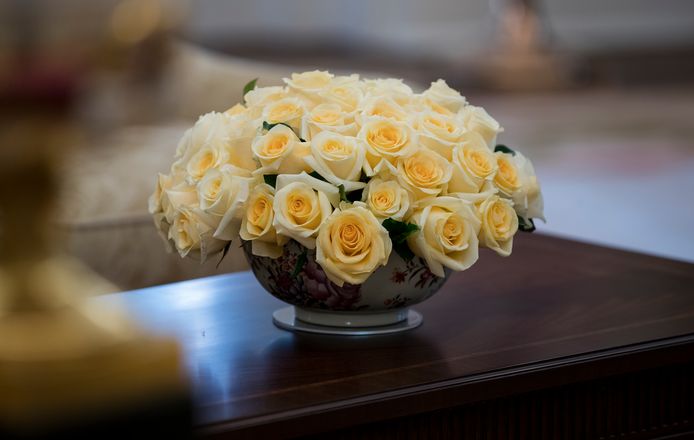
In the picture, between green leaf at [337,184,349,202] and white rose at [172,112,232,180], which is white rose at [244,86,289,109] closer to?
white rose at [172,112,232,180]

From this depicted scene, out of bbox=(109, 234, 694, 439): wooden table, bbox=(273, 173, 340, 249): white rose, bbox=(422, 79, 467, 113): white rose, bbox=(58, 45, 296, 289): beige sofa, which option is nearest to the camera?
bbox=(109, 234, 694, 439): wooden table

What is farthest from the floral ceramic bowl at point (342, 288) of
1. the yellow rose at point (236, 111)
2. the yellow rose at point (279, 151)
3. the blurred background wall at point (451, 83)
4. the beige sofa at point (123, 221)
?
the beige sofa at point (123, 221)

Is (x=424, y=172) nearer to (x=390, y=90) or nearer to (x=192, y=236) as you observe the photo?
(x=390, y=90)

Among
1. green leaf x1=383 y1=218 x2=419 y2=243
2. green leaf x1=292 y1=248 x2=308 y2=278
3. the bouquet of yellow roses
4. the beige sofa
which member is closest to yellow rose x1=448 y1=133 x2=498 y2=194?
the bouquet of yellow roses

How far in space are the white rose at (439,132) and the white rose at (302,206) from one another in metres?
0.15

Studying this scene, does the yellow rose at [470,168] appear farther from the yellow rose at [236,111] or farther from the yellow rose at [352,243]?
the yellow rose at [236,111]

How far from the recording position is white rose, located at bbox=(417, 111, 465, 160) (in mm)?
1398

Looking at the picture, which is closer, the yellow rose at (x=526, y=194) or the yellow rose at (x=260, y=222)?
the yellow rose at (x=260, y=222)

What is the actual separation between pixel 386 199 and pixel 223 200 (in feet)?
0.70

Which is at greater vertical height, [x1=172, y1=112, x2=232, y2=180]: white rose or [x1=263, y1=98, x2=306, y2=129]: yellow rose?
[x1=263, y1=98, x2=306, y2=129]: yellow rose

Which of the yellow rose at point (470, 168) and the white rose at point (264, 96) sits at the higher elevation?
the white rose at point (264, 96)

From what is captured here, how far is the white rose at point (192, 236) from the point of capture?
56.0 inches

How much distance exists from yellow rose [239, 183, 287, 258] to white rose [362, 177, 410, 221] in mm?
122

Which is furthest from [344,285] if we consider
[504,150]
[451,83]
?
[451,83]
